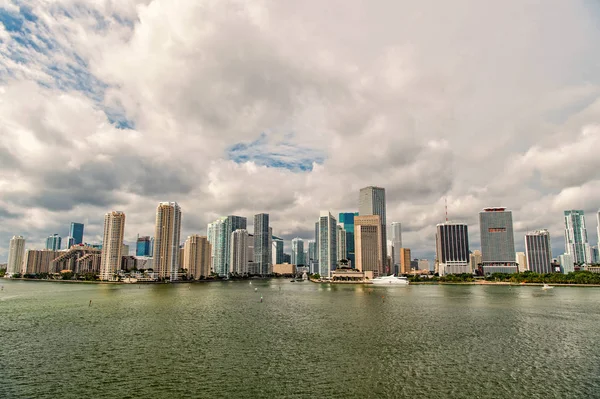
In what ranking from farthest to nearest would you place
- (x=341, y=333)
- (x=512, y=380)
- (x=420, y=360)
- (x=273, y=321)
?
(x=273, y=321)
(x=341, y=333)
(x=420, y=360)
(x=512, y=380)

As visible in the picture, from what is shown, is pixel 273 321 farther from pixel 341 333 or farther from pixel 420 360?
pixel 420 360

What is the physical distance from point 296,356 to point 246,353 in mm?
8413

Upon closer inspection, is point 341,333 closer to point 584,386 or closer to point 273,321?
point 273,321

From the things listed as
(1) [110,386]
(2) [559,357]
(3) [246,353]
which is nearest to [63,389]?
(1) [110,386]

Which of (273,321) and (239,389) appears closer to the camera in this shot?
(239,389)

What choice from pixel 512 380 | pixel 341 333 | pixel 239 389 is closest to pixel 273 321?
pixel 341 333

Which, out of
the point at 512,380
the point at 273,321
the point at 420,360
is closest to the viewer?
the point at 512,380

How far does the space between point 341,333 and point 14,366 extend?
55.0m

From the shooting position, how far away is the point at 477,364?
171 ft

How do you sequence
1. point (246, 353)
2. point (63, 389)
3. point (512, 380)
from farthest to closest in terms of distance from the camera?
1. point (246, 353)
2. point (512, 380)
3. point (63, 389)

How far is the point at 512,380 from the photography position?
45469mm

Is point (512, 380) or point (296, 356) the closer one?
point (512, 380)

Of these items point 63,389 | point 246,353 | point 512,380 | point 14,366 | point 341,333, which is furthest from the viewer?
point 341,333

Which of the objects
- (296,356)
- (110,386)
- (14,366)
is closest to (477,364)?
(296,356)
